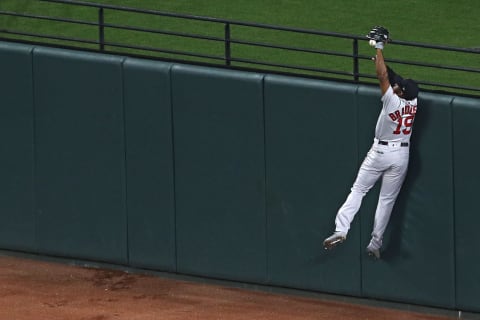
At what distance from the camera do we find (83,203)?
1705cm

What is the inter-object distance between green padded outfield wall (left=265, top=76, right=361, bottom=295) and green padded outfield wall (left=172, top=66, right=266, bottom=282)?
0.16 meters

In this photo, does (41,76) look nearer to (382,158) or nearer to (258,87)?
(258,87)

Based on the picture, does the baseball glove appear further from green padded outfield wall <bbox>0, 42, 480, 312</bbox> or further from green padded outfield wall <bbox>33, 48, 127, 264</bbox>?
green padded outfield wall <bbox>33, 48, 127, 264</bbox>

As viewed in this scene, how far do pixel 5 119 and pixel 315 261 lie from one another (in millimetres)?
4135

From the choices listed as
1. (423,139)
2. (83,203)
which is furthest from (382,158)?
(83,203)

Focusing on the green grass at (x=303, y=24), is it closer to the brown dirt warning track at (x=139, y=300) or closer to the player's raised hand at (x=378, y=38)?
the brown dirt warning track at (x=139, y=300)

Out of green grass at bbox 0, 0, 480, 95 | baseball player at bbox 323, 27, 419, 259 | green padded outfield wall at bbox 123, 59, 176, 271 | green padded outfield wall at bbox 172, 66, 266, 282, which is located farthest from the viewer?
green grass at bbox 0, 0, 480, 95

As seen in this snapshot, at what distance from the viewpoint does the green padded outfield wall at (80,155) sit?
658 inches

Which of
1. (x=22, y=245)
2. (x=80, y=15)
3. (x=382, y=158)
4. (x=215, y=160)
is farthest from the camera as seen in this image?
(x=80, y=15)

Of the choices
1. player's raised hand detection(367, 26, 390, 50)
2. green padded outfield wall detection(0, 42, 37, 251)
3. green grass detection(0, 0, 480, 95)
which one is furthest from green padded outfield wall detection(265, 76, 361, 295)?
green grass detection(0, 0, 480, 95)

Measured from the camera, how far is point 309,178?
1575 cm

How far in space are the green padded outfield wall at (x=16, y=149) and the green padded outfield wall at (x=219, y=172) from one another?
190cm

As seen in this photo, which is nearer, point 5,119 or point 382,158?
point 382,158

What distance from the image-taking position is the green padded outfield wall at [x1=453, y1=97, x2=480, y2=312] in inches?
582
